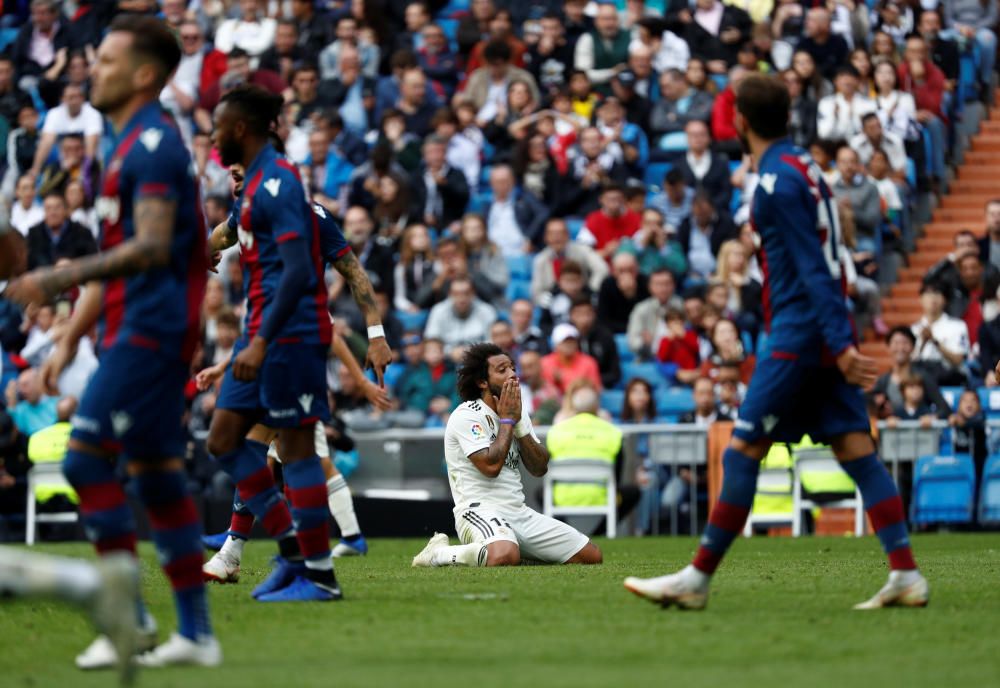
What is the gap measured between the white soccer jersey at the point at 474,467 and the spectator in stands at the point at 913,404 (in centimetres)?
763

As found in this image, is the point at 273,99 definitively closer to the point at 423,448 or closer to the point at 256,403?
the point at 256,403

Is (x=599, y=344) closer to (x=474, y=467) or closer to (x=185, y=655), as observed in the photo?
(x=474, y=467)

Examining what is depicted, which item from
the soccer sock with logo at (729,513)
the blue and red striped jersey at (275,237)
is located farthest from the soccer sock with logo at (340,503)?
the soccer sock with logo at (729,513)

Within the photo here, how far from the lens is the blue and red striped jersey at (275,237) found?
8.69m

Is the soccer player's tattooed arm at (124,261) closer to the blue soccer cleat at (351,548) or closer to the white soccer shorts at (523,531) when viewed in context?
the white soccer shorts at (523,531)

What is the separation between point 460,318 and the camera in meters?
21.5

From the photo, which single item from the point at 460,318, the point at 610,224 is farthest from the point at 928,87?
the point at 460,318

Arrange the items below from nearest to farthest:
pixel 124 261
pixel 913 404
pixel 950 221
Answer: pixel 124 261 → pixel 913 404 → pixel 950 221

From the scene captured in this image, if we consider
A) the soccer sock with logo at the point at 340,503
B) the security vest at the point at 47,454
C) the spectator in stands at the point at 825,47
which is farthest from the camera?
the spectator in stands at the point at 825,47

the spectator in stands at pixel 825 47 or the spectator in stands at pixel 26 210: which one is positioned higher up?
the spectator in stands at pixel 825 47

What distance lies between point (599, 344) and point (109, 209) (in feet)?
45.2

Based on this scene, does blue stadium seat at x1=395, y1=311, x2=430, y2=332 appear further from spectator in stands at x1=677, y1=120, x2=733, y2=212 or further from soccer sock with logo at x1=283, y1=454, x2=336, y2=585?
soccer sock with logo at x1=283, y1=454, x2=336, y2=585

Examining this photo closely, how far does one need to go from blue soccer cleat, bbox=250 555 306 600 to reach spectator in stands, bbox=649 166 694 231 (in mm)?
13942

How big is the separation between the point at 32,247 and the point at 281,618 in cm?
1595
